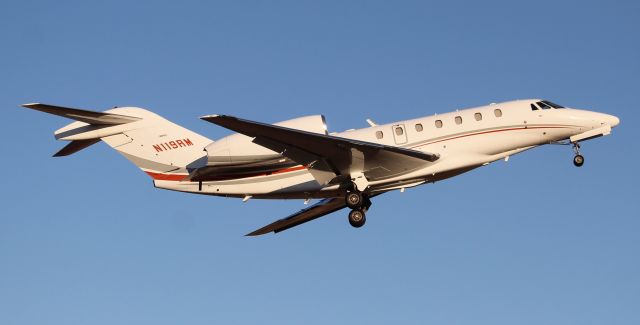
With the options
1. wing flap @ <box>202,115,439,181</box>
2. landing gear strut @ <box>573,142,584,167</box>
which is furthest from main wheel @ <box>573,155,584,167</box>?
wing flap @ <box>202,115,439,181</box>

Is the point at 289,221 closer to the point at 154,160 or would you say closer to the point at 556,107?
the point at 154,160

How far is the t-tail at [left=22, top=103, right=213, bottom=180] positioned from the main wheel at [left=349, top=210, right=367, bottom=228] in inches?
175

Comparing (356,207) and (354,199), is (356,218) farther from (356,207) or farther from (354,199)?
(354,199)

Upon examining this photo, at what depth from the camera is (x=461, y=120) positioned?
935 inches

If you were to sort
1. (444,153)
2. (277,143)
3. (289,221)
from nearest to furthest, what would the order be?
1. (277,143)
2. (444,153)
3. (289,221)

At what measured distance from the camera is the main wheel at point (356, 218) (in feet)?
78.1

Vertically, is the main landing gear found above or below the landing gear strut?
below

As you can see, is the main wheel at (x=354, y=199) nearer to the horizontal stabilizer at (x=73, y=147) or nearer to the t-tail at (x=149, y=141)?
the t-tail at (x=149, y=141)

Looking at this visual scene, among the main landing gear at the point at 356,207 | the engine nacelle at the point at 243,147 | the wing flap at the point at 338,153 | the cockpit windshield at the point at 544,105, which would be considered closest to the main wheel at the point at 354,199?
the main landing gear at the point at 356,207

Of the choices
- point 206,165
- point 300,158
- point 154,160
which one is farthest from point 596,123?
point 154,160

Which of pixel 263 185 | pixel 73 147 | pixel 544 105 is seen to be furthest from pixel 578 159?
pixel 73 147

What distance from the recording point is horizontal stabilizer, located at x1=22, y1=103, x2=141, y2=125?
20552 mm

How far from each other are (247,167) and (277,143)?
65.6 inches

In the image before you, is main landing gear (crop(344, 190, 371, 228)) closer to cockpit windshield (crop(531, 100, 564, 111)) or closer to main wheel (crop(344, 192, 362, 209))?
main wheel (crop(344, 192, 362, 209))
